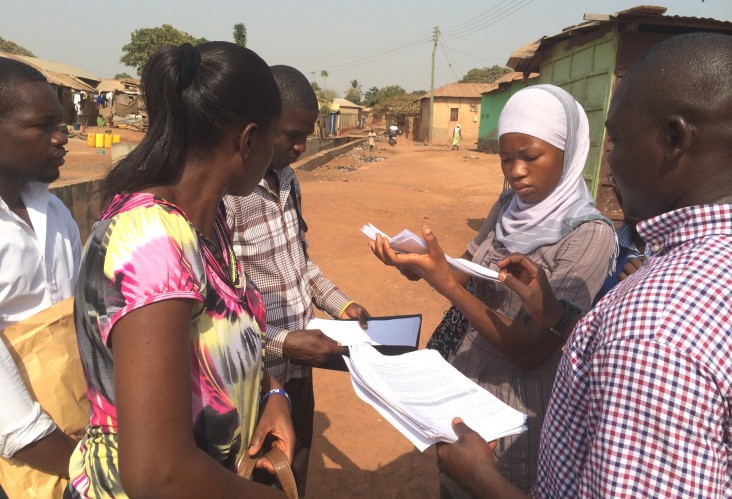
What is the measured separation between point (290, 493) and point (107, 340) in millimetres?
637

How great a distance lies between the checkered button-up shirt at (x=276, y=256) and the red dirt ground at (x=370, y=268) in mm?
1362

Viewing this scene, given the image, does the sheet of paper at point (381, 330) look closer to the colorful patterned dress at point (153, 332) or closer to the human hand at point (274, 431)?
the human hand at point (274, 431)

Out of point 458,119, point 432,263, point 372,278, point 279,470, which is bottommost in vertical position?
point 372,278

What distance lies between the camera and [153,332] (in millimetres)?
955

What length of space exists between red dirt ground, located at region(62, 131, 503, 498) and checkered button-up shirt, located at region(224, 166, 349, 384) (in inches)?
53.6

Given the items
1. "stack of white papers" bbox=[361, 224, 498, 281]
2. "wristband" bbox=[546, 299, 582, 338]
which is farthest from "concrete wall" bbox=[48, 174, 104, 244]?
"wristband" bbox=[546, 299, 582, 338]

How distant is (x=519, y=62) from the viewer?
420 inches

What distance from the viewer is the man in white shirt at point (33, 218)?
1.58 metres

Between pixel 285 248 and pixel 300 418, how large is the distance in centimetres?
87

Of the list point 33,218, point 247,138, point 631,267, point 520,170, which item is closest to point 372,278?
point 631,267

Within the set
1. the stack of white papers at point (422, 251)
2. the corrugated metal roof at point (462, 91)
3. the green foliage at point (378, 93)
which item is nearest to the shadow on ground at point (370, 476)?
the stack of white papers at point (422, 251)

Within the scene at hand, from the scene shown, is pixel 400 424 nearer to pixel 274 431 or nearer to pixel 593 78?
pixel 274 431

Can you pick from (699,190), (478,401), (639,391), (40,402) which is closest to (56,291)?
(40,402)

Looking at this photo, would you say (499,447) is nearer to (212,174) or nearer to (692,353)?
(692,353)
